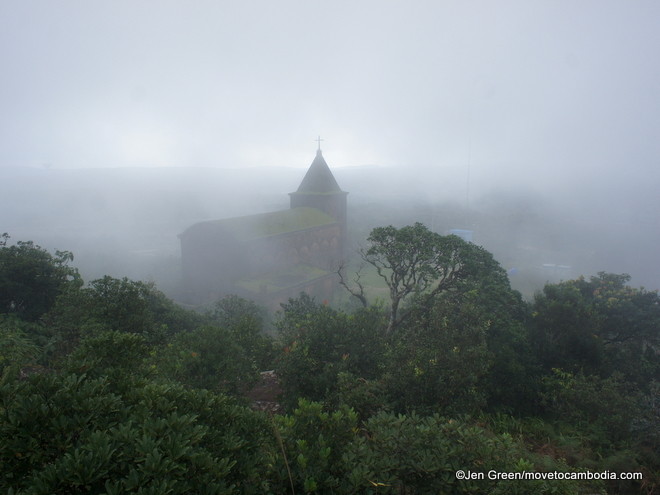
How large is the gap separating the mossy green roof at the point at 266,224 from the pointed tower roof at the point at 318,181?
201 cm

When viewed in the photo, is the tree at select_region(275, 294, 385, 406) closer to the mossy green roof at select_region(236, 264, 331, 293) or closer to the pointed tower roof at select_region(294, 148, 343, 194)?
the mossy green roof at select_region(236, 264, 331, 293)

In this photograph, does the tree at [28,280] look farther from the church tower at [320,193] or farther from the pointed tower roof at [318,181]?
the pointed tower roof at [318,181]

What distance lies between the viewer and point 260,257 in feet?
98.1

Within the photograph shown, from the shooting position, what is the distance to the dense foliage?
334 cm

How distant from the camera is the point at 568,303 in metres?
13.3

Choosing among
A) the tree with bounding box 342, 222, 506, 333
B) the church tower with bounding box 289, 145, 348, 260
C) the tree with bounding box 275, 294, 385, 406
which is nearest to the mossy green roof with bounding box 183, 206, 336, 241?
the church tower with bounding box 289, 145, 348, 260

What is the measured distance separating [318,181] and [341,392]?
3136cm

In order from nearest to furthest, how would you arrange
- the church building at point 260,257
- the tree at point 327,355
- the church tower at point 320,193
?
the tree at point 327,355, the church building at point 260,257, the church tower at point 320,193

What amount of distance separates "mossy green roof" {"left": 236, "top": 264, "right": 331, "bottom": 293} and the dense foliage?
9402mm

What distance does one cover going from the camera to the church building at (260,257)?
28562mm

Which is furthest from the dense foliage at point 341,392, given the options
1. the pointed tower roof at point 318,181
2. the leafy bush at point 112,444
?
the pointed tower roof at point 318,181

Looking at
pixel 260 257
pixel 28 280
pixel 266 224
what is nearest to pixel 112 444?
pixel 28 280

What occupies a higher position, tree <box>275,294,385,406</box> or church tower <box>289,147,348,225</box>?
church tower <box>289,147,348,225</box>

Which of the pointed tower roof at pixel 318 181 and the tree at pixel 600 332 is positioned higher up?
the pointed tower roof at pixel 318 181
